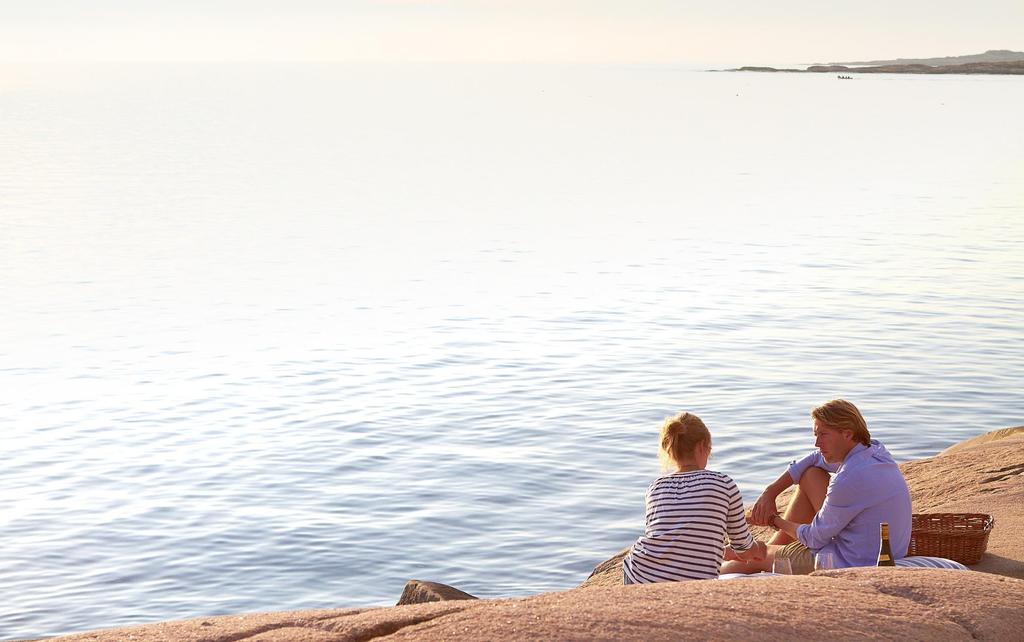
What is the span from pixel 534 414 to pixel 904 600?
10.5m

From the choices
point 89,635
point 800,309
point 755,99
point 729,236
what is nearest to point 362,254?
point 729,236

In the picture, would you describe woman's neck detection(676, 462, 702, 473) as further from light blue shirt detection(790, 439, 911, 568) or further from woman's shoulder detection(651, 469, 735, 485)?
light blue shirt detection(790, 439, 911, 568)

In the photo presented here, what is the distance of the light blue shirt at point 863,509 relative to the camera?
7242 millimetres

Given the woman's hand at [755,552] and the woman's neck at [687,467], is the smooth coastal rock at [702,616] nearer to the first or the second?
the woman's hand at [755,552]

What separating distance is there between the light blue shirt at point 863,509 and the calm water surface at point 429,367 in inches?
160

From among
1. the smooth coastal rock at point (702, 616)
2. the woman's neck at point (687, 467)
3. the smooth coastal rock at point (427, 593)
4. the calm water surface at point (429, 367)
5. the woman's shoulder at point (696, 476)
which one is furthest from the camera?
the calm water surface at point (429, 367)

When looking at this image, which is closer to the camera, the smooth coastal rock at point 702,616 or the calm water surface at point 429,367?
the smooth coastal rock at point 702,616

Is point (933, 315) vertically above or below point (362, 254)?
below

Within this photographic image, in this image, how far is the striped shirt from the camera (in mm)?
6879

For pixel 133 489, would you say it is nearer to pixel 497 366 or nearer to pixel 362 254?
pixel 497 366

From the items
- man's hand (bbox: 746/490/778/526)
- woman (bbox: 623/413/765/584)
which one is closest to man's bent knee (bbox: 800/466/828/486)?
man's hand (bbox: 746/490/778/526)

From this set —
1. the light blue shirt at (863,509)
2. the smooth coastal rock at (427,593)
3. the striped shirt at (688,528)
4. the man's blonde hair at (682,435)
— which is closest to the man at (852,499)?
the light blue shirt at (863,509)

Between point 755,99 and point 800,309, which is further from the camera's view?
point 755,99

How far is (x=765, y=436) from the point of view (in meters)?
15.2
